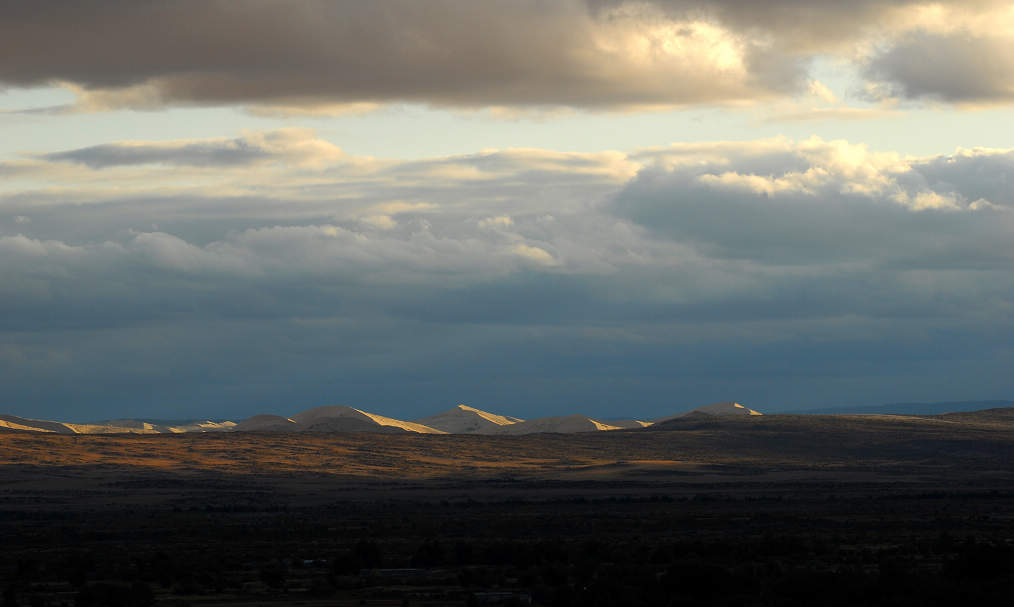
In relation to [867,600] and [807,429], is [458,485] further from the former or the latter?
[867,600]

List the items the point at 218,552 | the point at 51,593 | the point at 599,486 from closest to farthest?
the point at 51,593, the point at 218,552, the point at 599,486

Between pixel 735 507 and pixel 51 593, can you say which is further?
pixel 735 507

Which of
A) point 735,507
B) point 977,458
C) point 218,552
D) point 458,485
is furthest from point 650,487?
point 218,552

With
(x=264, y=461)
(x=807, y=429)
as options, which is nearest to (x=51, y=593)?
(x=264, y=461)

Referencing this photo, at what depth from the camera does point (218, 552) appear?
68562 mm

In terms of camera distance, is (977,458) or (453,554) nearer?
(453,554)

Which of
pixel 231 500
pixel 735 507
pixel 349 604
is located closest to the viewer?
pixel 349 604

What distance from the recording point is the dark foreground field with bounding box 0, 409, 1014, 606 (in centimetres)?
4638

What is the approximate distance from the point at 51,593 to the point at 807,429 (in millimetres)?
159015

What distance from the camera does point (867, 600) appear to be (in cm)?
4106

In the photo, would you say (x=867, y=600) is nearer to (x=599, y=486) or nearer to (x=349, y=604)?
(x=349, y=604)

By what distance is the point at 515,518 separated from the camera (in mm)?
90125

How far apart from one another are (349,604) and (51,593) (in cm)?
1261

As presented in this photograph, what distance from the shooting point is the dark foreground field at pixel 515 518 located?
4638 cm
